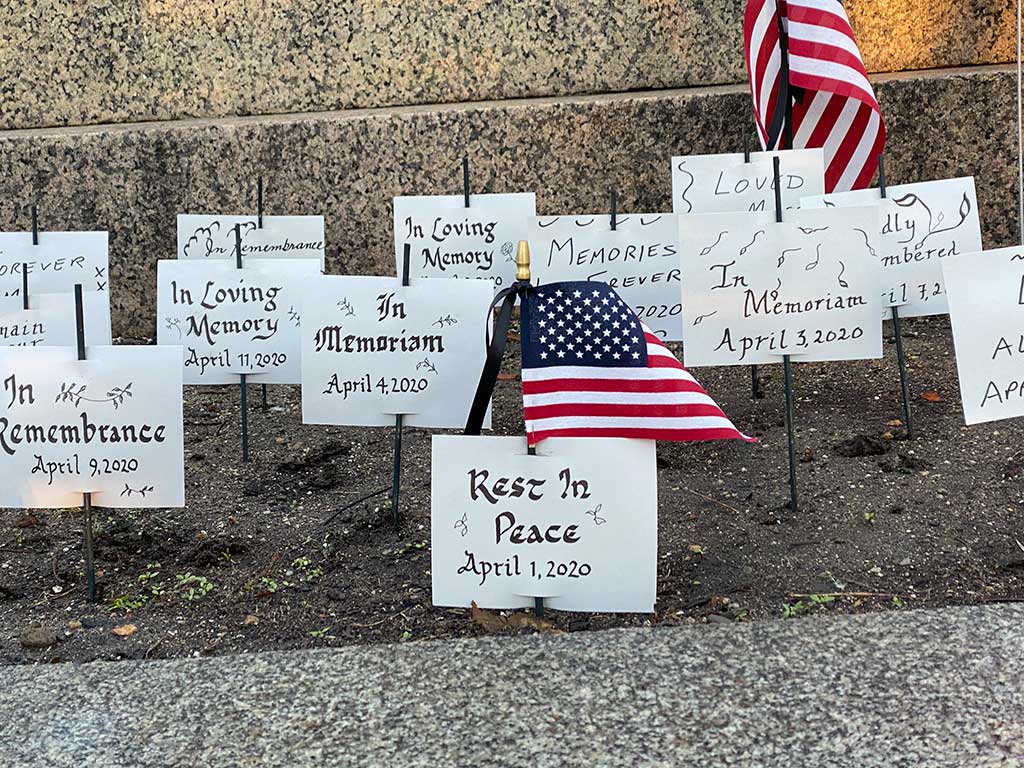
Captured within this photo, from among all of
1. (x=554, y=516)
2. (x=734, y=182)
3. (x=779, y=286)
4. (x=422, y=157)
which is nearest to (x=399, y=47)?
(x=422, y=157)

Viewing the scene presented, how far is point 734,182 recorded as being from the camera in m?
3.95

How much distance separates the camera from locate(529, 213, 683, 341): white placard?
12.3 feet

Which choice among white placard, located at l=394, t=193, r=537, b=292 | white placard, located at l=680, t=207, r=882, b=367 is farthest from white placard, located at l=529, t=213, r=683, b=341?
white placard, located at l=680, t=207, r=882, b=367

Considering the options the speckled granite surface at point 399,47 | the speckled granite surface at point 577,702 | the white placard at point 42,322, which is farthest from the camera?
the speckled granite surface at point 399,47

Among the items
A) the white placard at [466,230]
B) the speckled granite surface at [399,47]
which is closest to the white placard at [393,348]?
the white placard at [466,230]

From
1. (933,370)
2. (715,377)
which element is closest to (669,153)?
(715,377)

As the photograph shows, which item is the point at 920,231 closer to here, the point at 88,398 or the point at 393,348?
the point at 393,348

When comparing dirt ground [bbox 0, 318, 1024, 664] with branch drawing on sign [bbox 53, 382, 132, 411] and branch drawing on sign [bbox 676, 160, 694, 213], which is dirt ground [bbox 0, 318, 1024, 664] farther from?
branch drawing on sign [bbox 676, 160, 694, 213]

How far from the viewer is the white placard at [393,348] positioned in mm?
3104

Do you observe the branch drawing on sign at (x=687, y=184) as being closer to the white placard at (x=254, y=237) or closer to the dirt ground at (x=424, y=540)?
the dirt ground at (x=424, y=540)

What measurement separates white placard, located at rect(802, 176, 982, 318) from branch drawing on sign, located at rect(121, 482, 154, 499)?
6.84ft

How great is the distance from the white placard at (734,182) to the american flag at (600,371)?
60.3 inches

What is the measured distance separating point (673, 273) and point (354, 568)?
4.84 feet

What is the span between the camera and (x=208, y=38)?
5348 mm
